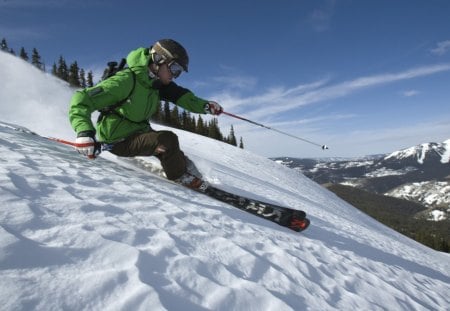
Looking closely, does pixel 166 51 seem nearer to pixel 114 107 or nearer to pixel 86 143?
pixel 114 107

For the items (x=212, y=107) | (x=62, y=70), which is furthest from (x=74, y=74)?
(x=212, y=107)

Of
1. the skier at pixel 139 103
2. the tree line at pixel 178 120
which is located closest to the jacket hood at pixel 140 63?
the skier at pixel 139 103

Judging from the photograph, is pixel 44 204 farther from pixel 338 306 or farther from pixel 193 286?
pixel 338 306

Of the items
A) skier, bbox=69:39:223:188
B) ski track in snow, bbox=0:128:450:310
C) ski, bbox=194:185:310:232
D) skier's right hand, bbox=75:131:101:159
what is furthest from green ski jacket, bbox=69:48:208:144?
ski, bbox=194:185:310:232

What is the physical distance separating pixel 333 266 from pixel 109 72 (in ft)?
18.2

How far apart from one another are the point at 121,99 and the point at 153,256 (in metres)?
4.11

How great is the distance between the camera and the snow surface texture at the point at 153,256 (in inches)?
107

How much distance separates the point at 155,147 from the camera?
23.9ft

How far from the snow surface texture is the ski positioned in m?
0.31

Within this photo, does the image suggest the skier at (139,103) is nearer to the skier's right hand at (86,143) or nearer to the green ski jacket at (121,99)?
the green ski jacket at (121,99)

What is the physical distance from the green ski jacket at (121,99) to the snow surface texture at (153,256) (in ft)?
2.88

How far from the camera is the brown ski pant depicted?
7246 mm

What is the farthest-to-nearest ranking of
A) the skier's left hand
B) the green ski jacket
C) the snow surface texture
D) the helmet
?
the skier's left hand
the helmet
the green ski jacket
the snow surface texture

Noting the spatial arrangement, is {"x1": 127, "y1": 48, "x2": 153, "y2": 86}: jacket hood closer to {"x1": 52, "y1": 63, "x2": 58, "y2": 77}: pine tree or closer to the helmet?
the helmet
